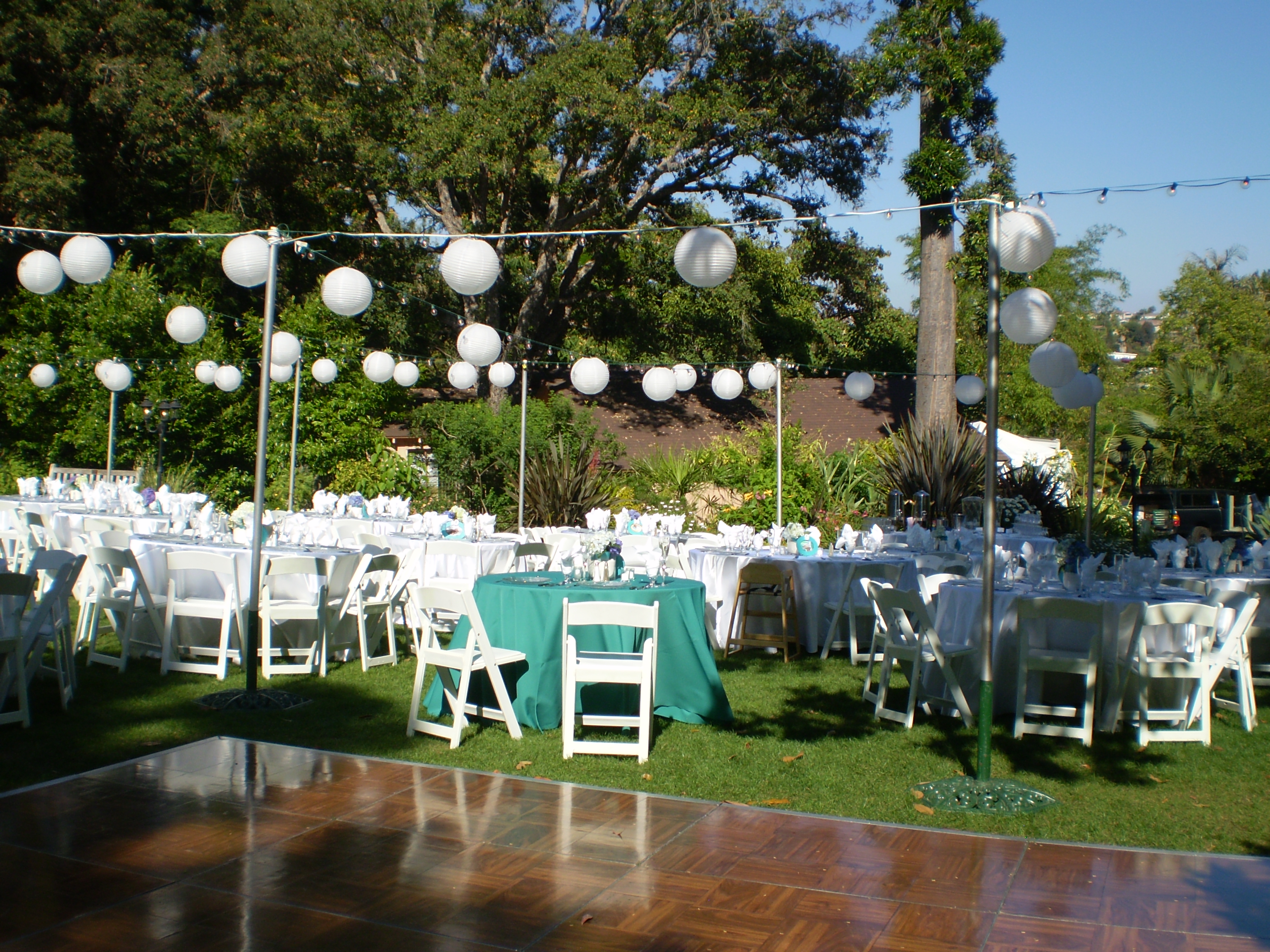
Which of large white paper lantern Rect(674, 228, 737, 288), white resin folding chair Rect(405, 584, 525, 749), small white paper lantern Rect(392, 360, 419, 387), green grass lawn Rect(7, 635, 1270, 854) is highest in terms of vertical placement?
small white paper lantern Rect(392, 360, 419, 387)

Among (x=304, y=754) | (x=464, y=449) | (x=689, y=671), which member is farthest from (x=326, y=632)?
(x=464, y=449)

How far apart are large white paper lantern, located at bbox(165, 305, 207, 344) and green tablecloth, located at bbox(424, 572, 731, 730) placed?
7.21m

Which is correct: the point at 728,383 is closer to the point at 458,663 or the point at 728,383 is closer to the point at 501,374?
the point at 501,374

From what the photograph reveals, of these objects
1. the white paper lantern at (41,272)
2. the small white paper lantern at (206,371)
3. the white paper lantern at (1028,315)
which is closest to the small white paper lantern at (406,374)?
the small white paper lantern at (206,371)

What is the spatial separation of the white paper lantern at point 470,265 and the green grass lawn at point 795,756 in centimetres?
294

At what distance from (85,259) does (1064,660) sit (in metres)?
7.64

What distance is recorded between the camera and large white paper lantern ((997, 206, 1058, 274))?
5254 mm

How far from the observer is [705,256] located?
6.41m

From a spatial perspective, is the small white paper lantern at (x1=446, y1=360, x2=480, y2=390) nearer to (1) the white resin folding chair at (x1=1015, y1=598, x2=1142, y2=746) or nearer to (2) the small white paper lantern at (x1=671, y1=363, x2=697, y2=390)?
(2) the small white paper lantern at (x1=671, y1=363, x2=697, y2=390)

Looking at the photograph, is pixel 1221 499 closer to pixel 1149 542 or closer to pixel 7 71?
pixel 1149 542

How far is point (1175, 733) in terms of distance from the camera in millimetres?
5793

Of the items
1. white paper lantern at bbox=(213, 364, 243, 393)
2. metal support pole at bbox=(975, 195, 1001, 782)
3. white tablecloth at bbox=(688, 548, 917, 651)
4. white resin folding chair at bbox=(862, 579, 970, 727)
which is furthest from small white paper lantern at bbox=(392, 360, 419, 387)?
metal support pole at bbox=(975, 195, 1001, 782)

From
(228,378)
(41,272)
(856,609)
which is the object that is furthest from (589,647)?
(228,378)

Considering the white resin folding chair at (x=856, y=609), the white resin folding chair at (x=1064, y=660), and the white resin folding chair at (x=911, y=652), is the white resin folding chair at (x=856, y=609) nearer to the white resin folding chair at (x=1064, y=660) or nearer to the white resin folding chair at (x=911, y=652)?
the white resin folding chair at (x=911, y=652)
